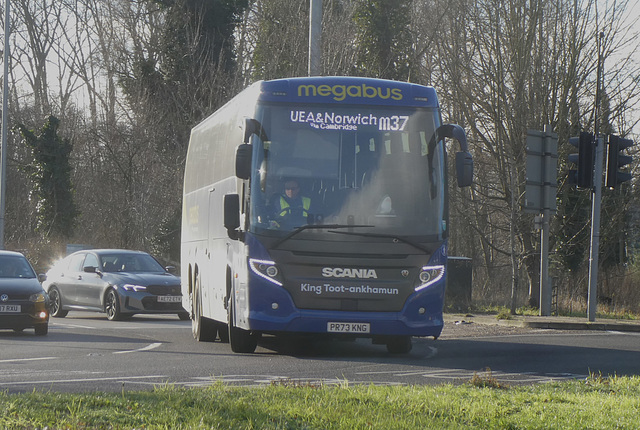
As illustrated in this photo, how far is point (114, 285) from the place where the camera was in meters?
23.0

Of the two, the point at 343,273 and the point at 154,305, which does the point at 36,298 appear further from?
the point at 343,273

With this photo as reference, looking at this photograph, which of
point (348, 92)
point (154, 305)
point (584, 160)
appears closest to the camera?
point (348, 92)

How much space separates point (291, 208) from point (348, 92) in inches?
73.4

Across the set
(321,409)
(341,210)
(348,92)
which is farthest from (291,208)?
(321,409)

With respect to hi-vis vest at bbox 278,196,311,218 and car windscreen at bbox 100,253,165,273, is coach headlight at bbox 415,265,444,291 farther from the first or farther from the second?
car windscreen at bbox 100,253,165,273

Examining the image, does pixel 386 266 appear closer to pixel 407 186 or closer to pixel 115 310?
pixel 407 186

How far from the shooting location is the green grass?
24.2 feet

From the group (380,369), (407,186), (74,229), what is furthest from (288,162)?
(74,229)

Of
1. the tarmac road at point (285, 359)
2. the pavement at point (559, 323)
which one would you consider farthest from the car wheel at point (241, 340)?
the pavement at point (559, 323)

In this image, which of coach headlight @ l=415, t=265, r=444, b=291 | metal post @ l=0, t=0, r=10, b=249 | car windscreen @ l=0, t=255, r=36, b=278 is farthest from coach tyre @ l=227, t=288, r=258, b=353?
metal post @ l=0, t=0, r=10, b=249

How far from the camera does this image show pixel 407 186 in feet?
45.8

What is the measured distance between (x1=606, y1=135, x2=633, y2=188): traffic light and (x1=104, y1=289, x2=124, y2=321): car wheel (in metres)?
10.5

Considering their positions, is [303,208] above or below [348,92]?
below

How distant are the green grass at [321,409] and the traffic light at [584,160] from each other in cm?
1321
